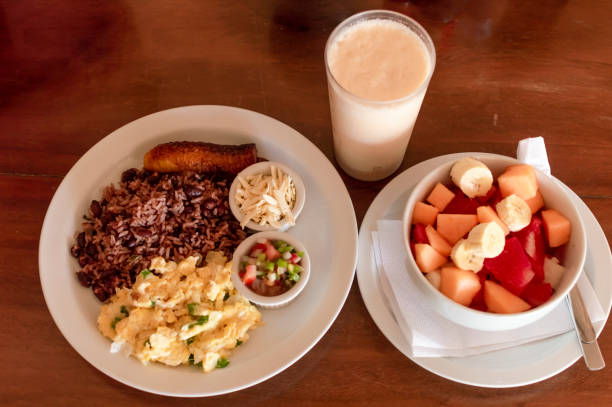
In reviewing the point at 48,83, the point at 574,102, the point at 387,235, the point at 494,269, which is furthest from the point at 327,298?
the point at 48,83

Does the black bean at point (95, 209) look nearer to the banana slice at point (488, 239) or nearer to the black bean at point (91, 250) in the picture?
the black bean at point (91, 250)

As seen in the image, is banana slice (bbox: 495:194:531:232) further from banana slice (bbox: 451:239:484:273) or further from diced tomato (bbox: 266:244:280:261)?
diced tomato (bbox: 266:244:280:261)

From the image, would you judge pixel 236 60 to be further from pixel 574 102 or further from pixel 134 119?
pixel 574 102

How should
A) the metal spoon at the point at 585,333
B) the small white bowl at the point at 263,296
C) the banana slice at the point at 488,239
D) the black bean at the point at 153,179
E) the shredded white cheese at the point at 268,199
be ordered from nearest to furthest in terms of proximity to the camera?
the banana slice at the point at 488,239
the metal spoon at the point at 585,333
the small white bowl at the point at 263,296
the shredded white cheese at the point at 268,199
the black bean at the point at 153,179

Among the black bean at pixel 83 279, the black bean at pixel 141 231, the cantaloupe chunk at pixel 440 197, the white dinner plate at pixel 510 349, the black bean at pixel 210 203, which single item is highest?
the cantaloupe chunk at pixel 440 197

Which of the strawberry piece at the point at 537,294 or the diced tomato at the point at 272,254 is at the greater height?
the strawberry piece at the point at 537,294

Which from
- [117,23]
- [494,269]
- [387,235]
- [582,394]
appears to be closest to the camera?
[494,269]

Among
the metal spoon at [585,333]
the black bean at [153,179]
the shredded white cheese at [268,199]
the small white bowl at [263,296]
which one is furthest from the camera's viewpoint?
the black bean at [153,179]

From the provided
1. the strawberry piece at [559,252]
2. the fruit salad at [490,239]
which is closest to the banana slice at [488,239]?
the fruit salad at [490,239]
